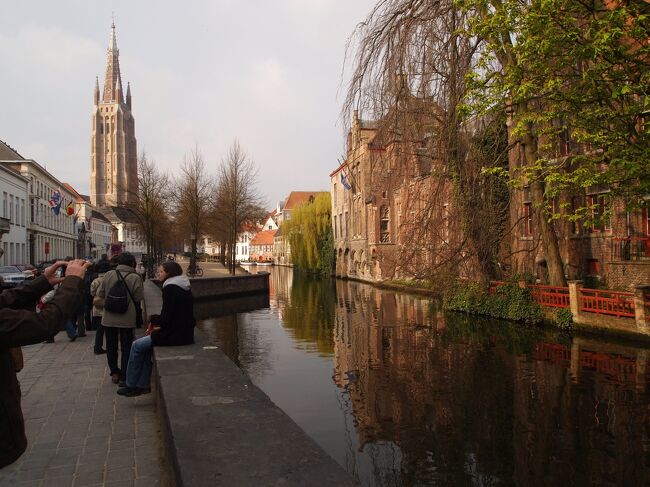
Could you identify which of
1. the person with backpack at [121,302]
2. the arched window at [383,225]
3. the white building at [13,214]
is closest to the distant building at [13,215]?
the white building at [13,214]

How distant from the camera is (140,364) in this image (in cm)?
577

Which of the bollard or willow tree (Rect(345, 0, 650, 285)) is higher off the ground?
willow tree (Rect(345, 0, 650, 285))

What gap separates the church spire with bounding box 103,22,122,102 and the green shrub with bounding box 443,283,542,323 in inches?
3975

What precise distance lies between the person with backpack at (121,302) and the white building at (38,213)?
39.7m

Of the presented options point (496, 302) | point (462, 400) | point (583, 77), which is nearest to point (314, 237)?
point (496, 302)

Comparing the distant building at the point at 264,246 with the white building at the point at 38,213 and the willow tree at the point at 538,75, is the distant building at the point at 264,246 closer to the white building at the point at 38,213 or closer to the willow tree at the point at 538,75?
the white building at the point at 38,213

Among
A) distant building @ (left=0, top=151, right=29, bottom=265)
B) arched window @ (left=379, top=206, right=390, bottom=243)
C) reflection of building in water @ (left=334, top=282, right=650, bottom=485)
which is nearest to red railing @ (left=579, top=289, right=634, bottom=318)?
reflection of building in water @ (left=334, top=282, right=650, bottom=485)

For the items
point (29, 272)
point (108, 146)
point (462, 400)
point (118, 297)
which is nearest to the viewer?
point (118, 297)

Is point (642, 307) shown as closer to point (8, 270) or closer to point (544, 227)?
point (544, 227)

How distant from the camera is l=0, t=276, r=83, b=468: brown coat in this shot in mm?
2166

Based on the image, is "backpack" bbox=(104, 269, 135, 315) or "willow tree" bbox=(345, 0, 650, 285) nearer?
"backpack" bbox=(104, 269, 135, 315)

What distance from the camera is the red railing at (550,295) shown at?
16.6m

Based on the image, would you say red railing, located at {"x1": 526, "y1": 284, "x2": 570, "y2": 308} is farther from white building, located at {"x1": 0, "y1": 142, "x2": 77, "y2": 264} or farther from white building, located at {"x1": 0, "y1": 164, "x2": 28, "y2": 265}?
white building, located at {"x1": 0, "y1": 142, "x2": 77, "y2": 264}

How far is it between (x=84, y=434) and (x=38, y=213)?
5323 centimetres
